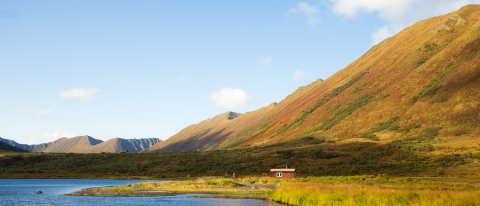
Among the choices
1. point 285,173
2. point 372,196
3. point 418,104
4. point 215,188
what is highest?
point 418,104

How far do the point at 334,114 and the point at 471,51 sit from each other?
1959 inches

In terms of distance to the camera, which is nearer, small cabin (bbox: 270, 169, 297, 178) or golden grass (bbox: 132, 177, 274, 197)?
golden grass (bbox: 132, 177, 274, 197)

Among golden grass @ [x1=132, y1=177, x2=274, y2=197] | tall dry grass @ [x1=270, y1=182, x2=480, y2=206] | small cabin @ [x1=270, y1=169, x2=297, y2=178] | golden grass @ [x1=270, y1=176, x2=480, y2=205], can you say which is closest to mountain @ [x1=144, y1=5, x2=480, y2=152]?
small cabin @ [x1=270, y1=169, x2=297, y2=178]

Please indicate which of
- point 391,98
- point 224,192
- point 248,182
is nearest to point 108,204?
point 224,192

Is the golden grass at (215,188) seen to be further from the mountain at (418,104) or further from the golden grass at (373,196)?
the mountain at (418,104)

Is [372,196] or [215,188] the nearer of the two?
[372,196]

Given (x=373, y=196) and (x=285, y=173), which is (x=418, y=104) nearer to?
(x=285, y=173)

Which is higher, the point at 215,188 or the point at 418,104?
the point at 418,104

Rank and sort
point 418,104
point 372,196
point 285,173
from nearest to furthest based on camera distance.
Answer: point 372,196 < point 285,173 < point 418,104

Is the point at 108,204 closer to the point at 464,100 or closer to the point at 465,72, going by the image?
the point at 464,100

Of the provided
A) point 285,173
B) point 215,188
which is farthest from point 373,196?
point 285,173

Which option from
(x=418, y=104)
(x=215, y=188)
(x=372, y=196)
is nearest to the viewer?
(x=372, y=196)

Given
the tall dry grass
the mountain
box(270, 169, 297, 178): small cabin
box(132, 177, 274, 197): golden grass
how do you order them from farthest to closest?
the mountain, box(270, 169, 297, 178): small cabin, box(132, 177, 274, 197): golden grass, the tall dry grass

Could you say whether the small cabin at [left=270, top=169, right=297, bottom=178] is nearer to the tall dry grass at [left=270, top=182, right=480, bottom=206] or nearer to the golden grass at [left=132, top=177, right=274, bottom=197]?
the golden grass at [left=132, top=177, right=274, bottom=197]
